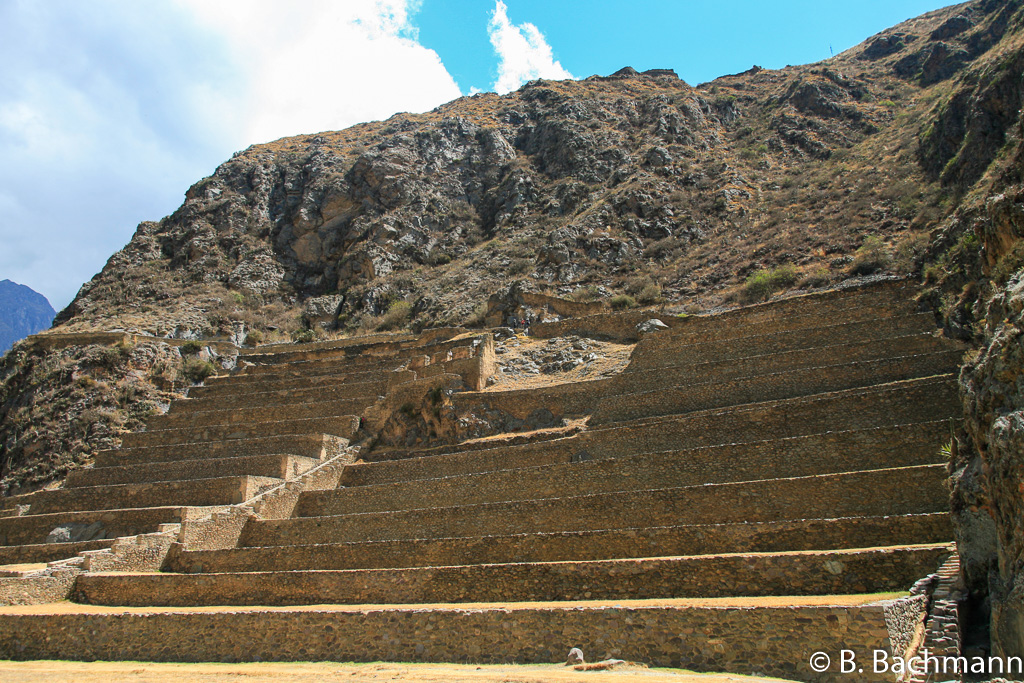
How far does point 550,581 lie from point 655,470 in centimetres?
452

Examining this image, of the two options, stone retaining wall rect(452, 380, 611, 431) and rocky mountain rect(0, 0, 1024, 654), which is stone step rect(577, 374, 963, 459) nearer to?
rocky mountain rect(0, 0, 1024, 654)

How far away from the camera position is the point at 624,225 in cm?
4378

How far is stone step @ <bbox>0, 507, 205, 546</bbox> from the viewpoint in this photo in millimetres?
17562

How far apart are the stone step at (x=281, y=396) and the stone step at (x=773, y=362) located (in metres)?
10.8

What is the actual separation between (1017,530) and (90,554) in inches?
727

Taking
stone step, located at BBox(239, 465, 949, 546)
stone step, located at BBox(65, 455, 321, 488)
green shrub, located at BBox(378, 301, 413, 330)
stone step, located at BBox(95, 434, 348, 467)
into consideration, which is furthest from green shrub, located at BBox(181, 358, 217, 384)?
stone step, located at BBox(239, 465, 949, 546)

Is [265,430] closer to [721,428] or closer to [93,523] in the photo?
[93,523]

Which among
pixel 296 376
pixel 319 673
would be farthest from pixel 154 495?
pixel 319 673

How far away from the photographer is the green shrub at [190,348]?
33.0m

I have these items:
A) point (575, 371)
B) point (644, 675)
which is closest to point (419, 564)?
point (644, 675)

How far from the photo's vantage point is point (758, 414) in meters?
15.3

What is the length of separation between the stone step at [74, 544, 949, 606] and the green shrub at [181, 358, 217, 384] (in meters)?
17.8

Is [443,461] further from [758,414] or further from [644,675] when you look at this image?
[644,675]

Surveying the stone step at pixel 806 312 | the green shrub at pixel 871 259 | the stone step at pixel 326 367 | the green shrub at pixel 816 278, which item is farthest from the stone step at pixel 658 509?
the green shrub at pixel 871 259
